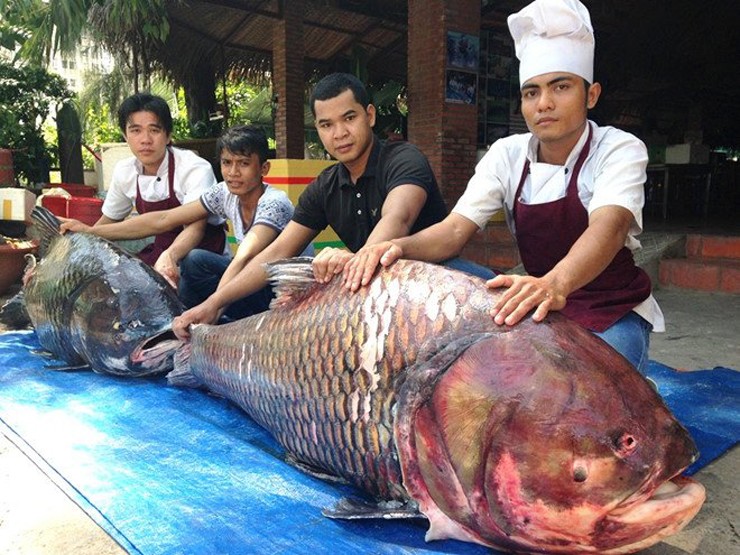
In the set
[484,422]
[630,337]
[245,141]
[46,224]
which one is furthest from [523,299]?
[46,224]

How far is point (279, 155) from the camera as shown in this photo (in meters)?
10.1

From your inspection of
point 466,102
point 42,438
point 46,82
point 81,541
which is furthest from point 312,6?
point 81,541

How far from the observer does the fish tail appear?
9.29 ft

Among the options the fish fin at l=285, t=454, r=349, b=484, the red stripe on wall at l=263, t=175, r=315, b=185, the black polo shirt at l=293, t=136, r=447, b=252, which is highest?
the red stripe on wall at l=263, t=175, r=315, b=185

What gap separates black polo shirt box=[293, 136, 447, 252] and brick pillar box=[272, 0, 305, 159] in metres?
7.22

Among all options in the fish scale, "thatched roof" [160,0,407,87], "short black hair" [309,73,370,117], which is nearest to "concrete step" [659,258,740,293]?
"short black hair" [309,73,370,117]

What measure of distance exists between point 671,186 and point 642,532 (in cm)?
1030

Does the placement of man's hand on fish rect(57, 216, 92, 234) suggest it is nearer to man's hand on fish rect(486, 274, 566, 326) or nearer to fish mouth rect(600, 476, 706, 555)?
man's hand on fish rect(486, 274, 566, 326)

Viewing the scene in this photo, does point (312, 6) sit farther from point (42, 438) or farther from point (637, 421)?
point (637, 421)

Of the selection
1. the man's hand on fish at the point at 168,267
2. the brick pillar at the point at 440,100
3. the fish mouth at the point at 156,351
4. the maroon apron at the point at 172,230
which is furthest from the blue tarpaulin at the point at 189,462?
the brick pillar at the point at 440,100

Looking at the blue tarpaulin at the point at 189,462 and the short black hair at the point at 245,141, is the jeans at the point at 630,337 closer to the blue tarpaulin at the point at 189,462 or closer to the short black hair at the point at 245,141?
the blue tarpaulin at the point at 189,462

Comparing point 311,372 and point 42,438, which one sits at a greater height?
point 311,372

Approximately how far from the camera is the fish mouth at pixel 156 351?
10.0 ft

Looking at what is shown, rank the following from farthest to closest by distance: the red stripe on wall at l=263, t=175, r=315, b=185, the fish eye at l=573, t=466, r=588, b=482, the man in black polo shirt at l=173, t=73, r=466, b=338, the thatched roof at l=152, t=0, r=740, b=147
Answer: the thatched roof at l=152, t=0, r=740, b=147 < the red stripe on wall at l=263, t=175, r=315, b=185 < the man in black polo shirt at l=173, t=73, r=466, b=338 < the fish eye at l=573, t=466, r=588, b=482
